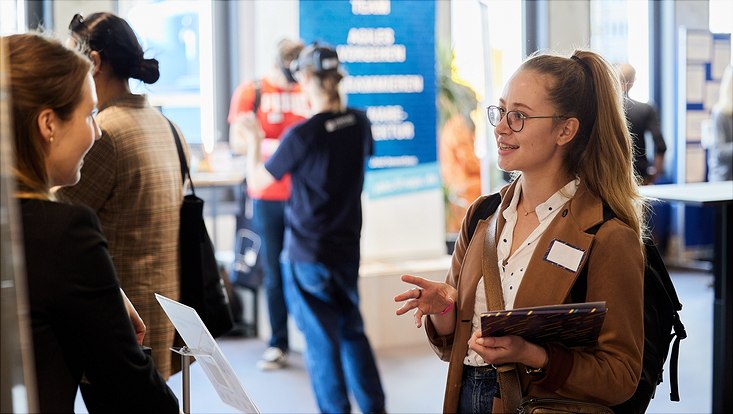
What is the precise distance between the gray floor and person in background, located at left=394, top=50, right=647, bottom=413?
211cm

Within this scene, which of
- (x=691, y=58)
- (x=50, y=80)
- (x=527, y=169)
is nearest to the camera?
(x=50, y=80)

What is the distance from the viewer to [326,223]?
4.08 m

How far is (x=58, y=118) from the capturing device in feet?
4.55

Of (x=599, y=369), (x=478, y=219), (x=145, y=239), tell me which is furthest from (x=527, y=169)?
(x=145, y=239)

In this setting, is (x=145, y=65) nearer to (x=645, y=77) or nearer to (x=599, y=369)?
(x=599, y=369)

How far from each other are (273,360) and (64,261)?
412cm

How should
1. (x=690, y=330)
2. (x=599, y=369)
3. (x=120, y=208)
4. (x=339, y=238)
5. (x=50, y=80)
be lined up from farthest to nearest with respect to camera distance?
1. (x=690, y=330)
2. (x=339, y=238)
3. (x=120, y=208)
4. (x=599, y=369)
5. (x=50, y=80)

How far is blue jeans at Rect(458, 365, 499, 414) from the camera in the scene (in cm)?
191

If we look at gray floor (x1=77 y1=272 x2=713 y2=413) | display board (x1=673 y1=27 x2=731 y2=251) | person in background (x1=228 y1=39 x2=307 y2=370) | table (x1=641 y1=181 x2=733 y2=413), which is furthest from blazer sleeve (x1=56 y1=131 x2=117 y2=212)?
display board (x1=673 y1=27 x2=731 y2=251)

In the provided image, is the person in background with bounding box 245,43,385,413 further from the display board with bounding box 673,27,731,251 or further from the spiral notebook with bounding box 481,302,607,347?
the display board with bounding box 673,27,731,251

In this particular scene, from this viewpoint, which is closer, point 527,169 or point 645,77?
point 527,169

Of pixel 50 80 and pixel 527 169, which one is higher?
pixel 50 80

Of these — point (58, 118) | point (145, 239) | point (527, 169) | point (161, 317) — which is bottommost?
point (161, 317)

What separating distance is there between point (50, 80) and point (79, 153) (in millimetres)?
121
